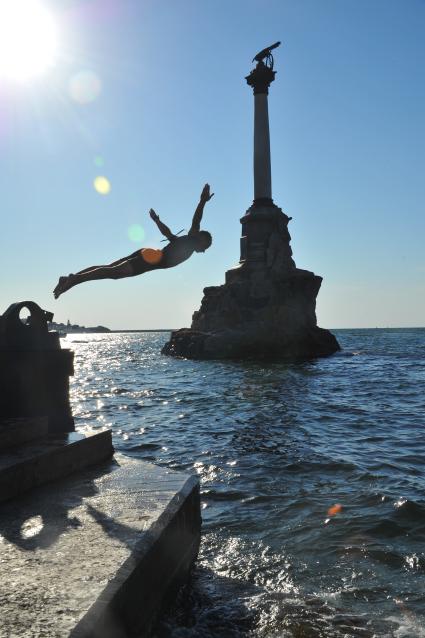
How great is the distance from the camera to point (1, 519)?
3.40 meters

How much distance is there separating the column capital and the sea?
39.8 meters

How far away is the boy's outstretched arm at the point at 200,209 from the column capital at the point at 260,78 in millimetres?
45447

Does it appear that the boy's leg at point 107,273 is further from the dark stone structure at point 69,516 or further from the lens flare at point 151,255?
the dark stone structure at point 69,516

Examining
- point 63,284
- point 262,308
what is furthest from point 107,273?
point 262,308

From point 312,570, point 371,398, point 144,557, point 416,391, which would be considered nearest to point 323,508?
point 312,570

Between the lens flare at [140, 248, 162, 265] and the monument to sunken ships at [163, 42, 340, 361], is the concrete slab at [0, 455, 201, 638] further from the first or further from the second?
the monument to sunken ships at [163, 42, 340, 361]

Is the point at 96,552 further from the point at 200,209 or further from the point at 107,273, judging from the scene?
the point at 200,209

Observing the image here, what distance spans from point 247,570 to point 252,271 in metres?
42.0

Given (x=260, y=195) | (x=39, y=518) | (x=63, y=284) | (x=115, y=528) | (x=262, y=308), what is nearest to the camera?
(x=115, y=528)

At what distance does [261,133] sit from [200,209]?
4260cm

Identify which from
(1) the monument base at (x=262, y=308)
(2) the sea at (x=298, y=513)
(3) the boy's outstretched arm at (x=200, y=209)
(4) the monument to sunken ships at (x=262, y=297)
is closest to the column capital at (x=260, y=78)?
(4) the monument to sunken ships at (x=262, y=297)

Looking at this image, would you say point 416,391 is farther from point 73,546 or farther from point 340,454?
point 73,546

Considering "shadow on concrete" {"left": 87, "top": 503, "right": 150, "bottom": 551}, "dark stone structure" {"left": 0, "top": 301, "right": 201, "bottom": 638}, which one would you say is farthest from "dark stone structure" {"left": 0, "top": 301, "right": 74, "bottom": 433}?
"shadow on concrete" {"left": 87, "top": 503, "right": 150, "bottom": 551}

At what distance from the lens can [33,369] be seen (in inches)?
191
